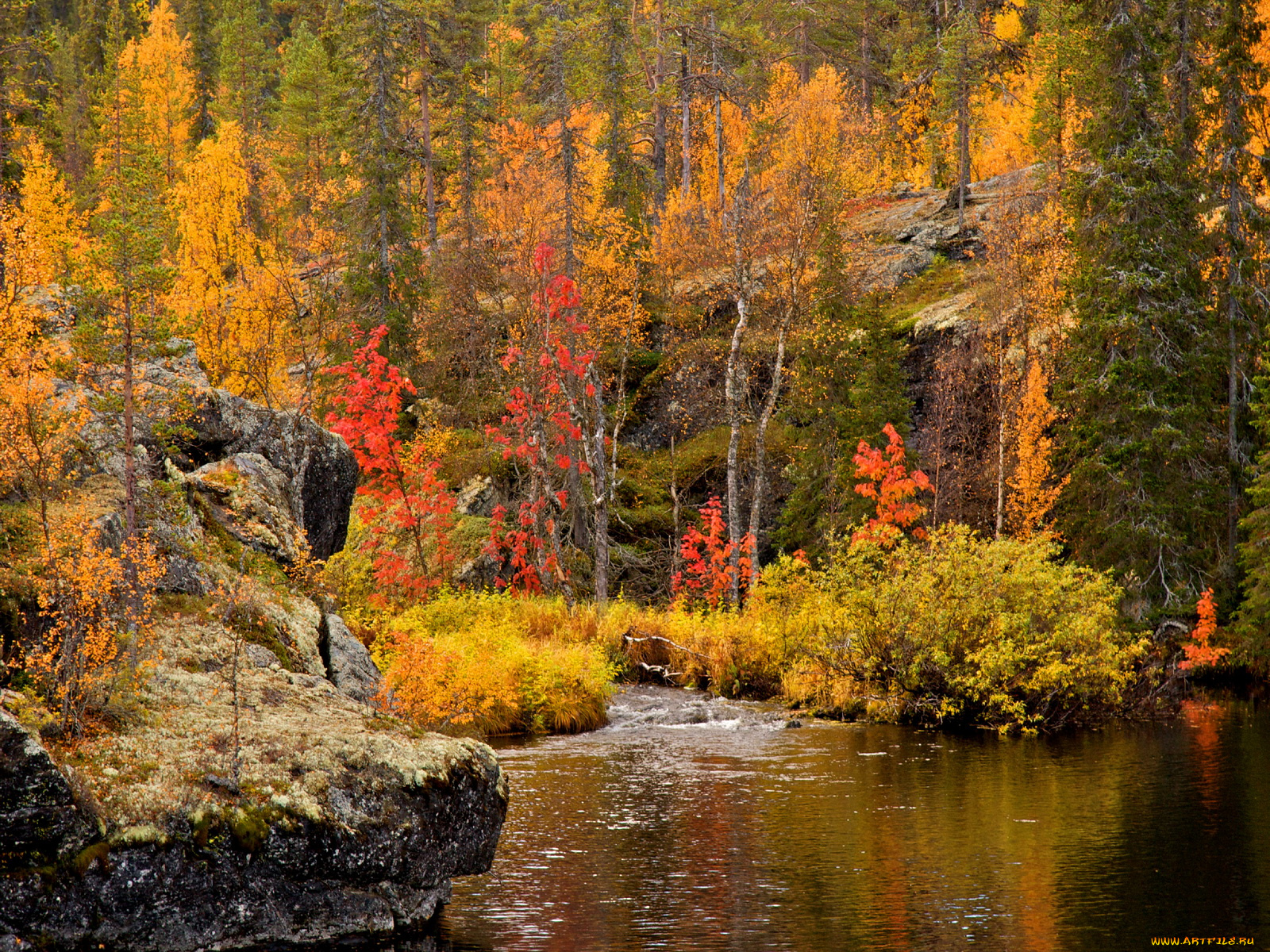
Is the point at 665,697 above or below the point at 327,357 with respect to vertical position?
below

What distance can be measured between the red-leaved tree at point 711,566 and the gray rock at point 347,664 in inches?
647

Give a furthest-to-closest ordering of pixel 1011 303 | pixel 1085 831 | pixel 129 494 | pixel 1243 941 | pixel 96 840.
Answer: pixel 1011 303
pixel 1085 831
pixel 129 494
pixel 1243 941
pixel 96 840

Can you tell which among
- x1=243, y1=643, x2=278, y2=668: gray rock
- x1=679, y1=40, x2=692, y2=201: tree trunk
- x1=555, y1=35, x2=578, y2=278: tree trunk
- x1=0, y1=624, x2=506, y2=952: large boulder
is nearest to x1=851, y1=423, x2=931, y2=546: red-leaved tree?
x1=555, y1=35, x2=578, y2=278: tree trunk

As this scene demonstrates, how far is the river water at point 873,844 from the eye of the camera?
36.4 ft

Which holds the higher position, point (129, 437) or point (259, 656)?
point (129, 437)

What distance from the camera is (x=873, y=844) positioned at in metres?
14.3

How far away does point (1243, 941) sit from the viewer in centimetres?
1052

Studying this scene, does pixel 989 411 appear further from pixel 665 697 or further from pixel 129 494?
pixel 129 494

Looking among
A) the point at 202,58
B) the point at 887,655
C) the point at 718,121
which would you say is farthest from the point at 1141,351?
the point at 202,58

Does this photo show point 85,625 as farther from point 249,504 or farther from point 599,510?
point 599,510

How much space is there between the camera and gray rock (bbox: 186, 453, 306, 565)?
1508 cm

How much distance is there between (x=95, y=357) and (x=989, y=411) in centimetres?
3157

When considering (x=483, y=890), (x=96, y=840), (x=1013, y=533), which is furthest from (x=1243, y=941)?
(x=1013, y=533)

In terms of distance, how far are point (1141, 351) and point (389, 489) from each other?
2123 centimetres
